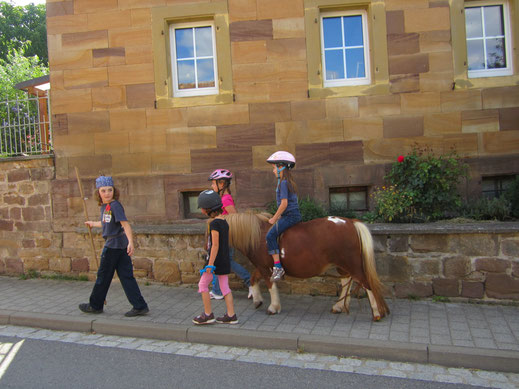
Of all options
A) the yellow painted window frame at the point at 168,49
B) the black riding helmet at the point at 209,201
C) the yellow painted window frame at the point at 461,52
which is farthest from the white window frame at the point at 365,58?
the black riding helmet at the point at 209,201

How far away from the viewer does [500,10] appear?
7.39 m

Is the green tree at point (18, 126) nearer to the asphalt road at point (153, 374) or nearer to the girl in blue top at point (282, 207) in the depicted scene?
the asphalt road at point (153, 374)

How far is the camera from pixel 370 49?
24.3 ft

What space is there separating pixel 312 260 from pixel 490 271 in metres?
2.40

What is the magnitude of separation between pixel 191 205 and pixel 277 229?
9.26 feet

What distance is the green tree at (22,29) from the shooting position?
28.5 metres

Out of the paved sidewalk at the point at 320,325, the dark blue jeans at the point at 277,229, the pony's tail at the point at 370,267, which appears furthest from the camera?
the dark blue jeans at the point at 277,229

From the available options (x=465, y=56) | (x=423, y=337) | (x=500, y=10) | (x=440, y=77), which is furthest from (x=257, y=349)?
(x=500, y=10)

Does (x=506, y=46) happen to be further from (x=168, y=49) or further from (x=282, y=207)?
(x=168, y=49)

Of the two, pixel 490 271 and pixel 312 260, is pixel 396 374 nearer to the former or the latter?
pixel 312 260

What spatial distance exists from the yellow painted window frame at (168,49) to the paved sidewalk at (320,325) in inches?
127

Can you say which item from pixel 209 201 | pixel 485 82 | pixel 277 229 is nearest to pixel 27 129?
pixel 209 201

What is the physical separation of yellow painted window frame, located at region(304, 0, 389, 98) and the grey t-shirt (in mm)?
3672

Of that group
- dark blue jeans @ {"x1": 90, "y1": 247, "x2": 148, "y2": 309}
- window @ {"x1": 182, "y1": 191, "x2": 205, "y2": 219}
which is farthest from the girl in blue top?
window @ {"x1": 182, "y1": 191, "x2": 205, "y2": 219}
